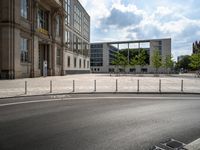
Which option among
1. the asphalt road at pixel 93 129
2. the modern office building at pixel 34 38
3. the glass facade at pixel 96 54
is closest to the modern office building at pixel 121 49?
the glass facade at pixel 96 54

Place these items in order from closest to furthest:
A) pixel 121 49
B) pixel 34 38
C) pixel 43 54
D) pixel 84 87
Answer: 1. pixel 84 87
2. pixel 34 38
3. pixel 43 54
4. pixel 121 49

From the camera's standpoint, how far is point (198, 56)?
5531cm

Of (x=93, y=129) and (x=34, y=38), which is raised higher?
(x=34, y=38)

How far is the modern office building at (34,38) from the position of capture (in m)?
31.1

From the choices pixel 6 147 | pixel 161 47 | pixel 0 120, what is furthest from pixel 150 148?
pixel 161 47

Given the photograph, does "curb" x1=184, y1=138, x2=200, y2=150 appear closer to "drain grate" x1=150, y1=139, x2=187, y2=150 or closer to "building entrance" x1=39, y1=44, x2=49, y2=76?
"drain grate" x1=150, y1=139, x2=187, y2=150

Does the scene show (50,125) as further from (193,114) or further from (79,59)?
(79,59)

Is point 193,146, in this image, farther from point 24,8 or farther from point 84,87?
point 24,8

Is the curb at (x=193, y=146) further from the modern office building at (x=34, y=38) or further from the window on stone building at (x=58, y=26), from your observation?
the window on stone building at (x=58, y=26)

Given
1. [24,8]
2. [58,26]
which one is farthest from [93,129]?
[58,26]

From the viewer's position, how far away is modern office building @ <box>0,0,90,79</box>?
31.1 meters

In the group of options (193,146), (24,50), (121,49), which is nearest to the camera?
(193,146)

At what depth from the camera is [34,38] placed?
38.3m

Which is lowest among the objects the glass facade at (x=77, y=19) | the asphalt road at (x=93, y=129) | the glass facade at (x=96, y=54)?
the asphalt road at (x=93, y=129)
